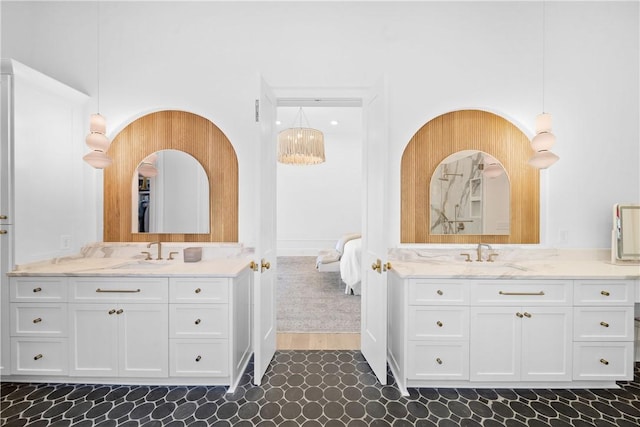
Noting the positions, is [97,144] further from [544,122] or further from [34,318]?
[544,122]

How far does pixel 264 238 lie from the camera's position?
91.5 inches

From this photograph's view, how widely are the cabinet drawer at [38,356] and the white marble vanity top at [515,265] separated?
8.24 feet

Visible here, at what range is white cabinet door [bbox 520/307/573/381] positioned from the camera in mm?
2107

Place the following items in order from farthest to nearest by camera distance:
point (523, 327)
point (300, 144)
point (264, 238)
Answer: point (300, 144) < point (264, 238) < point (523, 327)

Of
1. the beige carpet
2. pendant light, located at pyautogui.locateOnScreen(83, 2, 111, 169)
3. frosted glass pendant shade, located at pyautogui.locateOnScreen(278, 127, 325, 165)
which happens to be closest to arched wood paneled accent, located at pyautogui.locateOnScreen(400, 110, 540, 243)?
the beige carpet

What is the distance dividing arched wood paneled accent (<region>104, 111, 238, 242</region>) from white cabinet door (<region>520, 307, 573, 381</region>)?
2.40 metres

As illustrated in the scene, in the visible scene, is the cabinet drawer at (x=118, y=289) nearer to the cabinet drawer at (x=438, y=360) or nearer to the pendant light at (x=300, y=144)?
the cabinet drawer at (x=438, y=360)

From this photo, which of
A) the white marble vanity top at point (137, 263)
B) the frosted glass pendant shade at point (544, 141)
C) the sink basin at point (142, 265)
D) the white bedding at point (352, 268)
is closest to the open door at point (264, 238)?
the white marble vanity top at point (137, 263)

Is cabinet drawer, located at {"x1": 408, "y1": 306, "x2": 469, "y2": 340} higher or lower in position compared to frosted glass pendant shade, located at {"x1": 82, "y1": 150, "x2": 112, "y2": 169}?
lower

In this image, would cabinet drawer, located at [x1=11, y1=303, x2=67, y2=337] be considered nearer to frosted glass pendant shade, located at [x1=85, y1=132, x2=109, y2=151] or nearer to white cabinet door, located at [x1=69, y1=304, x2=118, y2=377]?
white cabinet door, located at [x1=69, y1=304, x2=118, y2=377]

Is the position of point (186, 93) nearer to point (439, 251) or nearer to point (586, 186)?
point (439, 251)

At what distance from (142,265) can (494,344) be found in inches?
107

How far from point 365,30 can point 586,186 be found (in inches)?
94.5

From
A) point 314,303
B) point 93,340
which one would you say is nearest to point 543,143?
point 314,303
